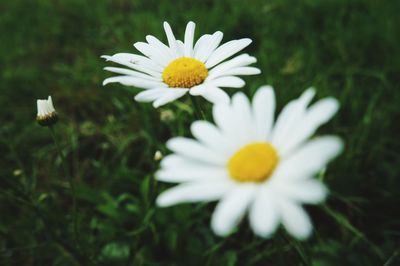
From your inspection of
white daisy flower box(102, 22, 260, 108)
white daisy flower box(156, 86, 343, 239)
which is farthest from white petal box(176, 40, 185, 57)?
white daisy flower box(156, 86, 343, 239)

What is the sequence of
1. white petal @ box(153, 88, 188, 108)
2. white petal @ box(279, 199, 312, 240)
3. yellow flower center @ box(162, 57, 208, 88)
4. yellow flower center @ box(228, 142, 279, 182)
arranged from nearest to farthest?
white petal @ box(279, 199, 312, 240) → yellow flower center @ box(228, 142, 279, 182) → white petal @ box(153, 88, 188, 108) → yellow flower center @ box(162, 57, 208, 88)

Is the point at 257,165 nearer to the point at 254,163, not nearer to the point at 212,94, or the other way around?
the point at 254,163

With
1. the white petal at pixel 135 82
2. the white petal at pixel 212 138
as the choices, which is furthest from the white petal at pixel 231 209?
the white petal at pixel 135 82

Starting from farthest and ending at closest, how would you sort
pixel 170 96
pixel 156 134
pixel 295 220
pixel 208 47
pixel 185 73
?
pixel 156 134
pixel 208 47
pixel 185 73
pixel 170 96
pixel 295 220

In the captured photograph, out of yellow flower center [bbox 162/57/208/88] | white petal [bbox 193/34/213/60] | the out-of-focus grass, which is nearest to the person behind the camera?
yellow flower center [bbox 162/57/208/88]

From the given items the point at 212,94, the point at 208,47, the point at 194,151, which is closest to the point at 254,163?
the point at 194,151

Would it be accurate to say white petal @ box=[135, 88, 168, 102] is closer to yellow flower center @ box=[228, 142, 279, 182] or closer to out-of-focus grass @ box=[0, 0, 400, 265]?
yellow flower center @ box=[228, 142, 279, 182]
